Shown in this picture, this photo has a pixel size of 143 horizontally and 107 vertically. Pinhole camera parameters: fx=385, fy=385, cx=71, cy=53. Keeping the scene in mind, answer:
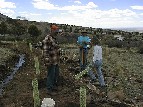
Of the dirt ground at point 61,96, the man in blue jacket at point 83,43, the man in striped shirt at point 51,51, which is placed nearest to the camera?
the dirt ground at point 61,96

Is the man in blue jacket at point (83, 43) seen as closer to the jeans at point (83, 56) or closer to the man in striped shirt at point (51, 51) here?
the jeans at point (83, 56)

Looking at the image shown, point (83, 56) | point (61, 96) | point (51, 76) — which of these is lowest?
point (61, 96)

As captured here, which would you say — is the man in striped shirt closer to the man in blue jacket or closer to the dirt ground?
the dirt ground

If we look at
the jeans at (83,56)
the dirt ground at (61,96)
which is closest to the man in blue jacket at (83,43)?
the jeans at (83,56)

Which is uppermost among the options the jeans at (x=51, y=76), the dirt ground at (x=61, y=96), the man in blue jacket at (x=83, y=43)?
the man in blue jacket at (x=83, y=43)

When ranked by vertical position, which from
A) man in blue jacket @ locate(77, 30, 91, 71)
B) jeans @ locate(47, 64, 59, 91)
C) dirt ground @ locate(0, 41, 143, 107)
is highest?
man in blue jacket @ locate(77, 30, 91, 71)

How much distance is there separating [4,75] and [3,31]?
1733 inches

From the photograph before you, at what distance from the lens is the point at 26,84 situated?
1405 centimetres

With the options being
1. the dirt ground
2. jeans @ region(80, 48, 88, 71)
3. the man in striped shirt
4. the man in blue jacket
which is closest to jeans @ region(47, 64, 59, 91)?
the man in striped shirt

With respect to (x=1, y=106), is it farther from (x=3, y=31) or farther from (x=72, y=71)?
(x=3, y=31)

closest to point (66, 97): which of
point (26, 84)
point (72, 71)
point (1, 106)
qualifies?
point (1, 106)

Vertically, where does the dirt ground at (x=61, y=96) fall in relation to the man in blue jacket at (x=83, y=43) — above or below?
below

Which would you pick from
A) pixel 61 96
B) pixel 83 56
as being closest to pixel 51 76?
pixel 61 96

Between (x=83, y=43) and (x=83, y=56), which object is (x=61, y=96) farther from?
(x=83, y=56)
